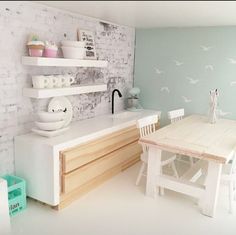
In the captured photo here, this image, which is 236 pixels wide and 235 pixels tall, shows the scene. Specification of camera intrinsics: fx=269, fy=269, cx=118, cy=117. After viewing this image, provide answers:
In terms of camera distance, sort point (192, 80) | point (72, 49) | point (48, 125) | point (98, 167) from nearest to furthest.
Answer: point (48, 125), point (72, 49), point (98, 167), point (192, 80)

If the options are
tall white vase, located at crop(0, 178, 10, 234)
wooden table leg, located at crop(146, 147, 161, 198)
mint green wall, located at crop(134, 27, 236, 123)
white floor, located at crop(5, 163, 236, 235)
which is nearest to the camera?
tall white vase, located at crop(0, 178, 10, 234)

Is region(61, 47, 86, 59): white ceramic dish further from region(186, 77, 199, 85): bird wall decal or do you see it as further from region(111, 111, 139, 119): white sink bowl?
region(186, 77, 199, 85): bird wall decal

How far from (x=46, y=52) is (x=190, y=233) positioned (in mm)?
2100

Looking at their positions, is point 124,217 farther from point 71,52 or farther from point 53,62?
point 71,52

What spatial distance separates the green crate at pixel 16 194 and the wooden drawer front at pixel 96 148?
0.42 meters

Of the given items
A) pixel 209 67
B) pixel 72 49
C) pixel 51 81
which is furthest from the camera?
pixel 209 67

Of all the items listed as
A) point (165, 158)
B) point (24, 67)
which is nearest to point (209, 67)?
point (165, 158)

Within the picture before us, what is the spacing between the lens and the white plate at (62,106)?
2898mm

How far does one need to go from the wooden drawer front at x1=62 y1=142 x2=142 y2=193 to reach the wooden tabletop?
0.62m

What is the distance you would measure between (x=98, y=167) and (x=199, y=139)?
1107mm

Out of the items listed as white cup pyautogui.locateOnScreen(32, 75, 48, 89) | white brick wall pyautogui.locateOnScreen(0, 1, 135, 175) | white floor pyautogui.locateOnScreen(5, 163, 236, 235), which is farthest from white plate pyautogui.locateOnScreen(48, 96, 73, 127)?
white floor pyautogui.locateOnScreen(5, 163, 236, 235)

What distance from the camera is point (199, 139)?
2.65m

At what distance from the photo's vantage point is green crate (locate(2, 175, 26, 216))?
2.40 metres

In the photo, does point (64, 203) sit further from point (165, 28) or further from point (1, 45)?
point (165, 28)
